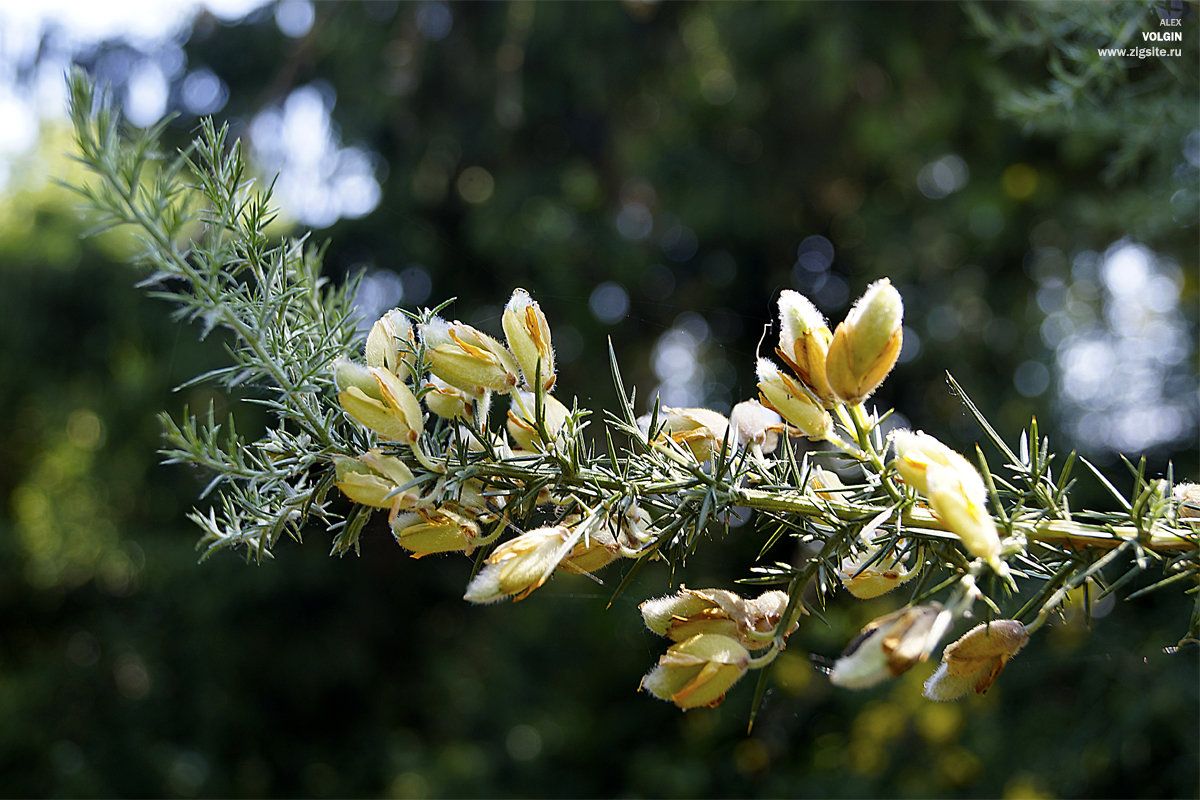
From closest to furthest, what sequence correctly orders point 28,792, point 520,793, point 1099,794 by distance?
point 1099,794, point 520,793, point 28,792

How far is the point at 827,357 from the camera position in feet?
0.92

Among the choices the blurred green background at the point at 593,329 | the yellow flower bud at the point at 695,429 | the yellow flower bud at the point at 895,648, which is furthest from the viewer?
the blurred green background at the point at 593,329

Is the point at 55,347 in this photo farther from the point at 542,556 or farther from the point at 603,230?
the point at 542,556

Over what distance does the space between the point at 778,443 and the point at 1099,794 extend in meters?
1.60

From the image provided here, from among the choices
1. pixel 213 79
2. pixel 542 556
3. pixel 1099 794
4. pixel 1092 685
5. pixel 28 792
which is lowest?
pixel 28 792

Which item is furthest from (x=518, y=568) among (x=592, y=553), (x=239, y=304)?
(x=239, y=304)

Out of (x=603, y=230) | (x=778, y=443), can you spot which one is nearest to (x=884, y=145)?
(x=603, y=230)

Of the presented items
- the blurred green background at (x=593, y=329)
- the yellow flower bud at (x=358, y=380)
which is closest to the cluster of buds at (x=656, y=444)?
the yellow flower bud at (x=358, y=380)

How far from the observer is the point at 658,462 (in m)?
0.30

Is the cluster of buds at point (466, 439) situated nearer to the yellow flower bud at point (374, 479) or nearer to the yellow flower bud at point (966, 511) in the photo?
the yellow flower bud at point (374, 479)

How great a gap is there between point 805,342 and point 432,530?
152 millimetres

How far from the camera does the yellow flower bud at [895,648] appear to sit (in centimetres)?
21

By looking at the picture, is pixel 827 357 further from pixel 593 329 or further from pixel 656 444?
pixel 593 329

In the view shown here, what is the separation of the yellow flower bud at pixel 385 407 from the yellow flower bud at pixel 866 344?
0.50ft
